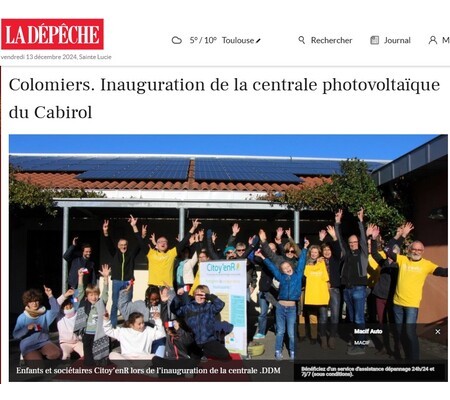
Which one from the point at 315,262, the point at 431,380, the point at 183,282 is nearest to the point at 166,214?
the point at 183,282

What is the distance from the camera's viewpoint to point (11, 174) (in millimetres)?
7738

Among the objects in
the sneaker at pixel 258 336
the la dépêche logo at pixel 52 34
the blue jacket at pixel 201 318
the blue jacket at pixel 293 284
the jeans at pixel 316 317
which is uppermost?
the la dépêche logo at pixel 52 34

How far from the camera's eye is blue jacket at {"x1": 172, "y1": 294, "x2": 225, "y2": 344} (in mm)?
5168

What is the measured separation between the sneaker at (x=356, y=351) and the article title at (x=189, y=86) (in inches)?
Result: 110

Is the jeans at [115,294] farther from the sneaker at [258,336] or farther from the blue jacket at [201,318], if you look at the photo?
the sneaker at [258,336]

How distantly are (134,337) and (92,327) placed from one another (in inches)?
21.8

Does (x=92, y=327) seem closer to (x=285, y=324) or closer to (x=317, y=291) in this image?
(x=285, y=324)

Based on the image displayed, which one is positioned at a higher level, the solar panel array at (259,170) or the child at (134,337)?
the solar panel array at (259,170)

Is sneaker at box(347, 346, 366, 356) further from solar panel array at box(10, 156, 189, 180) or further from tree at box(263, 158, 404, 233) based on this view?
solar panel array at box(10, 156, 189, 180)

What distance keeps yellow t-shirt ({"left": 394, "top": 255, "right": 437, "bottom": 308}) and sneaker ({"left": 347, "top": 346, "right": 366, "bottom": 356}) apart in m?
0.69

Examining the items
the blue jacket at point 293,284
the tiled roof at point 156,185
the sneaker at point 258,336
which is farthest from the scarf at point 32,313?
the sneaker at point 258,336

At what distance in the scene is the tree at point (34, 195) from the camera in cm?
738

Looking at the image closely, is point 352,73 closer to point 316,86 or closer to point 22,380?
point 316,86

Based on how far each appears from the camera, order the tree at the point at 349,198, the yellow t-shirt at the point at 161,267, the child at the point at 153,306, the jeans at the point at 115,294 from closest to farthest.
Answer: the child at the point at 153,306 → the yellow t-shirt at the point at 161,267 → the jeans at the point at 115,294 → the tree at the point at 349,198
